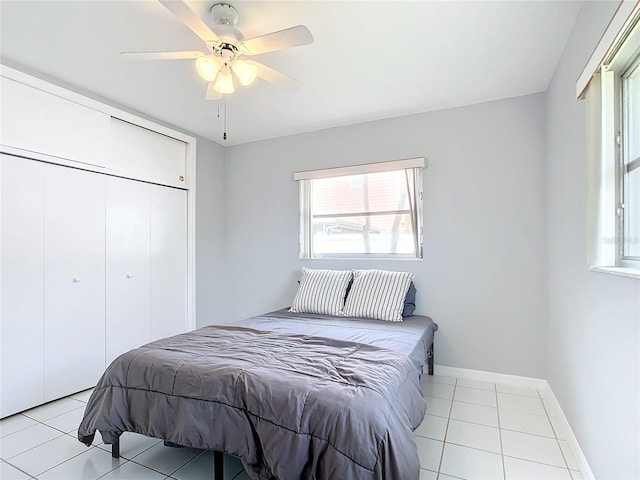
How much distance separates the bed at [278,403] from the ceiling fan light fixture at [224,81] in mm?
1515

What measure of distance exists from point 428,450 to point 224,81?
2415 millimetres

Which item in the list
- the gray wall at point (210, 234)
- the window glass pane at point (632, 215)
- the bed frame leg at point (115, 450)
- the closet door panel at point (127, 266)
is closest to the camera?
the window glass pane at point (632, 215)

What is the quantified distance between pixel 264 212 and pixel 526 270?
8.84ft

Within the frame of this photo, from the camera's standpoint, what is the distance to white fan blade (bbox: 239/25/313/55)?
1.58m

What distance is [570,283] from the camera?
2.06 metres

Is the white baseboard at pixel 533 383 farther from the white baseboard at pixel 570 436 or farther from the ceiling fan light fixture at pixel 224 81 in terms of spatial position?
the ceiling fan light fixture at pixel 224 81

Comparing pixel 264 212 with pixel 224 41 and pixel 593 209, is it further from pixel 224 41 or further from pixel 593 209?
pixel 593 209

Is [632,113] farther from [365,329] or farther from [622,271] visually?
[365,329]

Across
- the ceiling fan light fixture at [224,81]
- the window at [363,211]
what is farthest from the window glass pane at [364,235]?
the ceiling fan light fixture at [224,81]

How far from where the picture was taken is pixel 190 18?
60.6 inches

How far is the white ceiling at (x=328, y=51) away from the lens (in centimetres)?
184

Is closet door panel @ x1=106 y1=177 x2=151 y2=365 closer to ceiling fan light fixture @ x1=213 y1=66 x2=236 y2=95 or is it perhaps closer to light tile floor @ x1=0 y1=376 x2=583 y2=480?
light tile floor @ x1=0 y1=376 x2=583 y2=480

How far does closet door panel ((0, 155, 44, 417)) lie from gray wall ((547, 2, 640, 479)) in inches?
135

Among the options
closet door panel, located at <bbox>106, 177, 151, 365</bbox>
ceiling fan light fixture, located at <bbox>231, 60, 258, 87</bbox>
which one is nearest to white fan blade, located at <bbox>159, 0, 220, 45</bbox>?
ceiling fan light fixture, located at <bbox>231, 60, 258, 87</bbox>
